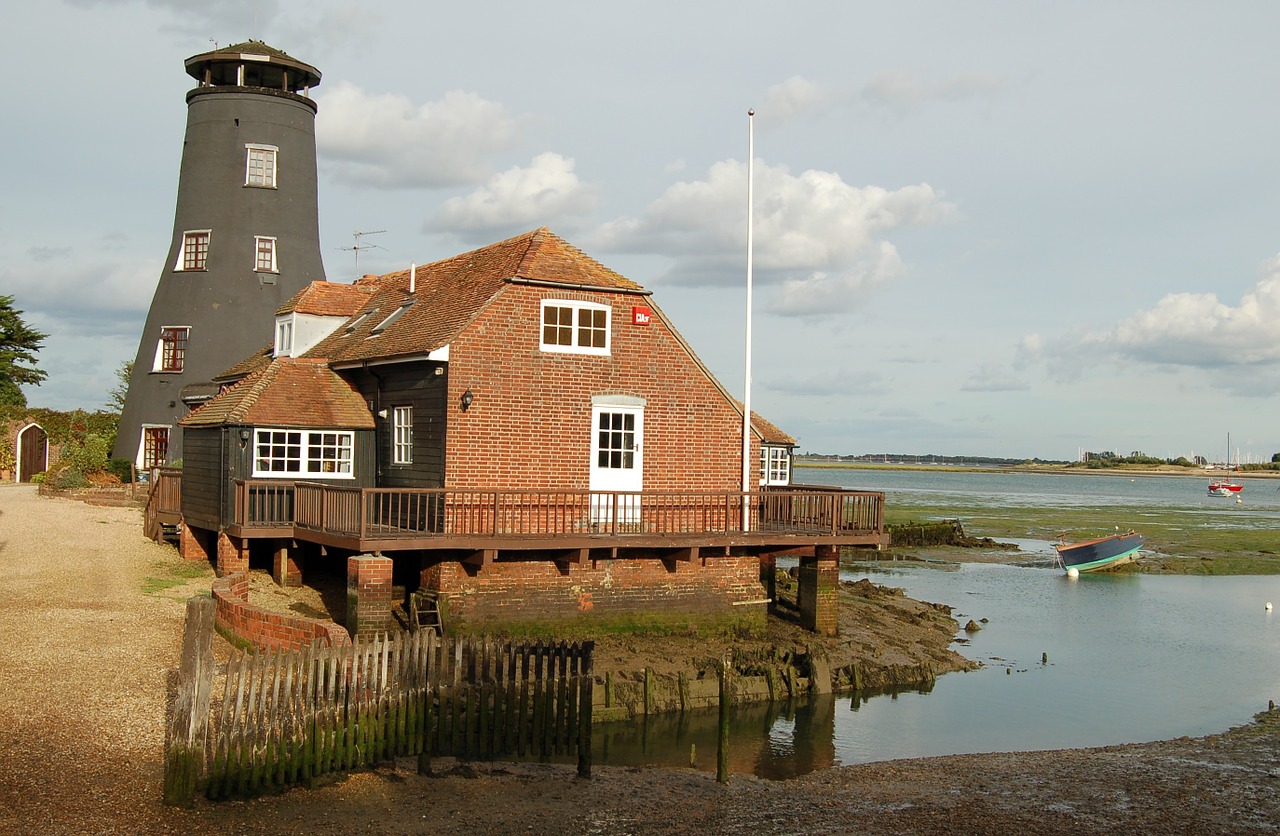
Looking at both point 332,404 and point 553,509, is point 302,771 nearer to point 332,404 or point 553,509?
point 553,509

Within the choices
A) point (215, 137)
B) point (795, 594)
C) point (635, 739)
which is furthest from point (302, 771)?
point (215, 137)

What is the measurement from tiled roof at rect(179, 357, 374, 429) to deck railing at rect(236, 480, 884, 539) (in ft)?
4.60

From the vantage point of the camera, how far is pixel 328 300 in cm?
2845

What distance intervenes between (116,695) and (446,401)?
862 centimetres

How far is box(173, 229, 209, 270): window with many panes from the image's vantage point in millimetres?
37562

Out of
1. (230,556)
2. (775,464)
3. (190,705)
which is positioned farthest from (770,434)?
(190,705)

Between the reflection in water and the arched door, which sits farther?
the arched door

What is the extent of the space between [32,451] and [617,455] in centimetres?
3601

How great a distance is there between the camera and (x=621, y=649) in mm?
21828

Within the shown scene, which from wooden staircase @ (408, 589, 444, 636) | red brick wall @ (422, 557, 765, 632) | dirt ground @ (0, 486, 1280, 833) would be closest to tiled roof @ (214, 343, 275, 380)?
dirt ground @ (0, 486, 1280, 833)

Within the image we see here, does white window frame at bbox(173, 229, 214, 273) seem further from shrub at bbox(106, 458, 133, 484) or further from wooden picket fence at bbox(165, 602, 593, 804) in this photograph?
wooden picket fence at bbox(165, 602, 593, 804)

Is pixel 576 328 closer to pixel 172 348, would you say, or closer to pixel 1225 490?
pixel 172 348

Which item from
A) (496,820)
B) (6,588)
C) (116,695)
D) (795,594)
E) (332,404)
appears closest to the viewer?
(496,820)

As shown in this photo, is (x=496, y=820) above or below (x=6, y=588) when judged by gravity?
below
